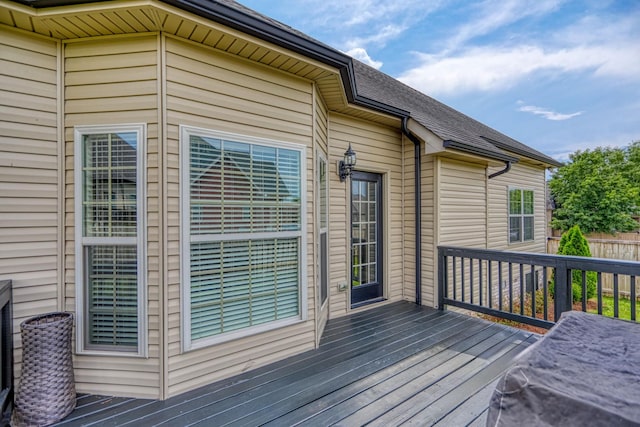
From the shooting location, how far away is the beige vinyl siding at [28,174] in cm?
213

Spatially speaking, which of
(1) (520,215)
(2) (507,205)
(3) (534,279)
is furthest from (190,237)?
(1) (520,215)

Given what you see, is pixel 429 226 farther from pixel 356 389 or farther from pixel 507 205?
pixel 507 205

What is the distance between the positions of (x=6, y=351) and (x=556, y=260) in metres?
5.03

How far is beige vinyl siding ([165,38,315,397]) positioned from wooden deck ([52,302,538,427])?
6.4 inches

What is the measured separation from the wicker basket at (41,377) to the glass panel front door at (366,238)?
10.5ft

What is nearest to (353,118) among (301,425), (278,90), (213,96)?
(278,90)

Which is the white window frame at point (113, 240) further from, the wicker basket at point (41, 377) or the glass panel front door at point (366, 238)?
the glass panel front door at point (366, 238)

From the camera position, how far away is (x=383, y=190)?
4.63m

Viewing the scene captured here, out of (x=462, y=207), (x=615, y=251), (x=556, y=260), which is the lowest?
(x=615, y=251)

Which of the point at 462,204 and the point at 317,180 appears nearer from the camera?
the point at 317,180

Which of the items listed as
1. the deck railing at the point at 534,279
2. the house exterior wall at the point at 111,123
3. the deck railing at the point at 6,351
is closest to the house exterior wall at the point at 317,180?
the house exterior wall at the point at 111,123

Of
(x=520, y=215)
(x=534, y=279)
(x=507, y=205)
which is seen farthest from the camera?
(x=520, y=215)

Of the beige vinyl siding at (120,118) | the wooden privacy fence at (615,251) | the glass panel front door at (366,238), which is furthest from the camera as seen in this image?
the wooden privacy fence at (615,251)

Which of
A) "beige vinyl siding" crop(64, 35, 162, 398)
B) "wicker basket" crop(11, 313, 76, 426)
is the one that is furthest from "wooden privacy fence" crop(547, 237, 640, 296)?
"wicker basket" crop(11, 313, 76, 426)
